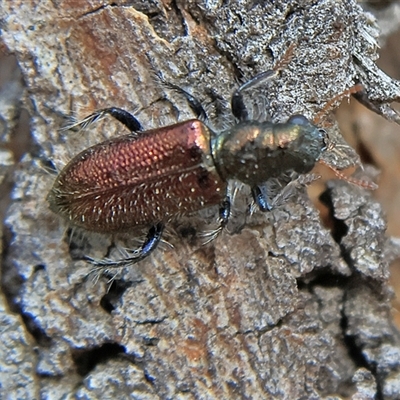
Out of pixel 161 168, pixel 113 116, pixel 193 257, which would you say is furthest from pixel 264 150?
pixel 113 116

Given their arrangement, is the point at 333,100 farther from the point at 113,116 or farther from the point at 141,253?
the point at 141,253

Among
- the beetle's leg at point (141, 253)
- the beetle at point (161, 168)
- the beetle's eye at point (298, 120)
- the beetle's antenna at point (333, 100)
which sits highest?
the beetle's antenna at point (333, 100)

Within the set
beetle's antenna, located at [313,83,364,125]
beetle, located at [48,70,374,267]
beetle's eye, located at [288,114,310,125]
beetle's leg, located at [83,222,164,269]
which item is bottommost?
beetle's leg, located at [83,222,164,269]

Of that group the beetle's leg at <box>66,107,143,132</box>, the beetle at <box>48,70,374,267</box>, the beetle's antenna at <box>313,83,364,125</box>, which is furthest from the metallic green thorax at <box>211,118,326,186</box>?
the beetle's leg at <box>66,107,143,132</box>

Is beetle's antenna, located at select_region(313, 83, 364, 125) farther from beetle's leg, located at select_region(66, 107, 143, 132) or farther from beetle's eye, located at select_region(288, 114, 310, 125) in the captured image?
beetle's leg, located at select_region(66, 107, 143, 132)

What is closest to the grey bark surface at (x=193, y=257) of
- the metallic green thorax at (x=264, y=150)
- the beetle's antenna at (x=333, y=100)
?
the beetle's antenna at (x=333, y=100)

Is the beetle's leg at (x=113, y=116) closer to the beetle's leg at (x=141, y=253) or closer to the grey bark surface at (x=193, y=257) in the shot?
the grey bark surface at (x=193, y=257)
